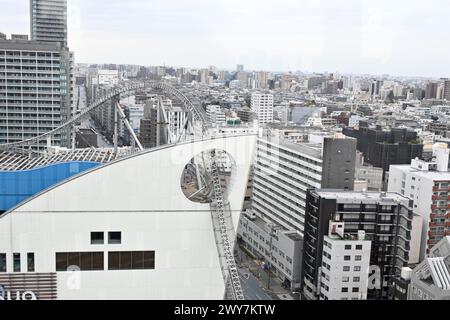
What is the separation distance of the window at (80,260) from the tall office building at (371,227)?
3735 millimetres

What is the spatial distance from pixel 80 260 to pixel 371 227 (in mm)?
4117

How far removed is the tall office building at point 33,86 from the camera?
25.7ft

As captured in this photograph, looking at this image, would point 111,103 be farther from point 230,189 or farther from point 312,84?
point 312,84

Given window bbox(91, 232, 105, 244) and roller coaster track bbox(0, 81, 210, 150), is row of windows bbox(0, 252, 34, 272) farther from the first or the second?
roller coaster track bbox(0, 81, 210, 150)

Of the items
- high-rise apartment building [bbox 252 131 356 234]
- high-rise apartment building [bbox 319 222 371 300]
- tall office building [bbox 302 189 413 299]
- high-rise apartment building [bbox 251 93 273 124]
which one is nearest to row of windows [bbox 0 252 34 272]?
high-rise apartment building [bbox 319 222 371 300]

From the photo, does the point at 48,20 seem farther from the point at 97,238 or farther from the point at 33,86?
the point at 97,238

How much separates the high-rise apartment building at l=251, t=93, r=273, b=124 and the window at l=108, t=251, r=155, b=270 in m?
13.2

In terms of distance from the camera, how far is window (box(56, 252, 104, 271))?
1.73 m

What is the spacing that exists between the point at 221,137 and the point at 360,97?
17625 mm

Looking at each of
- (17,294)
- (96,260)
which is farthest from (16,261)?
(96,260)

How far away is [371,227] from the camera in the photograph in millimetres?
5289

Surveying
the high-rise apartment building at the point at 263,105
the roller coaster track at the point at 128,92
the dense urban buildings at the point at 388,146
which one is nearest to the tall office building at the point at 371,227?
the roller coaster track at the point at 128,92

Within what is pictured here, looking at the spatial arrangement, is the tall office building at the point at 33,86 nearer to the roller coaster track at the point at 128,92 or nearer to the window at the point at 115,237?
the roller coaster track at the point at 128,92
